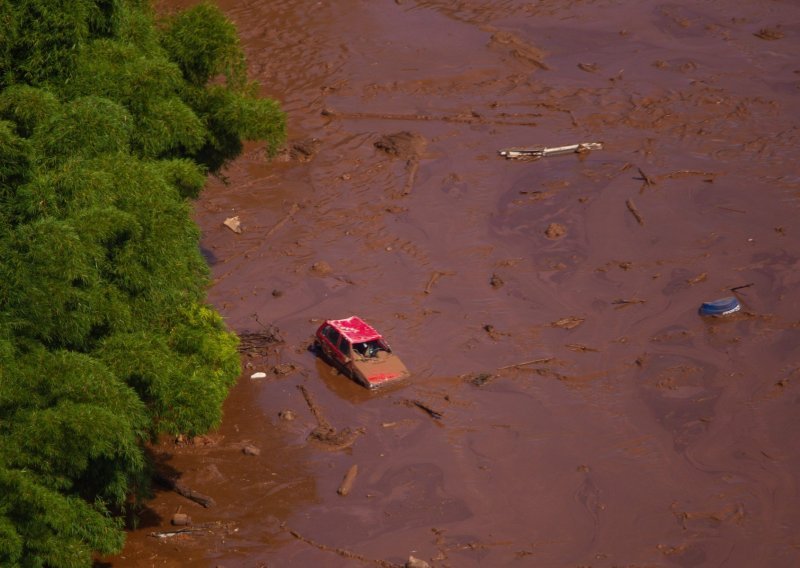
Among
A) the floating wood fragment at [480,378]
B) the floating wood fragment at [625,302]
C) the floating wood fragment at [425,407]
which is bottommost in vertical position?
the floating wood fragment at [625,302]

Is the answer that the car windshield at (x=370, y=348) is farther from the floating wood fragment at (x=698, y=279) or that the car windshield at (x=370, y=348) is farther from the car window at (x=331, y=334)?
the floating wood fragment at (x=698, y=279)

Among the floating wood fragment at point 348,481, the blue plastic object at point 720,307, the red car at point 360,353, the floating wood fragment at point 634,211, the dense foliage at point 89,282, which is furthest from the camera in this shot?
the floating wood fragment at point 634,211

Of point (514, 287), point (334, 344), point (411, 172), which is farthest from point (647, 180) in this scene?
point (334, 344)

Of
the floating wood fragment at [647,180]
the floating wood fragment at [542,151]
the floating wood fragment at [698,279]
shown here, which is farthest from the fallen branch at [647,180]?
the floating wood fragment at [698,279]

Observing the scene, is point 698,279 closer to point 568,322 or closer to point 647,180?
point 568,322

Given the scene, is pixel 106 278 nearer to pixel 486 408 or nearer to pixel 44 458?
pixel 44 458
